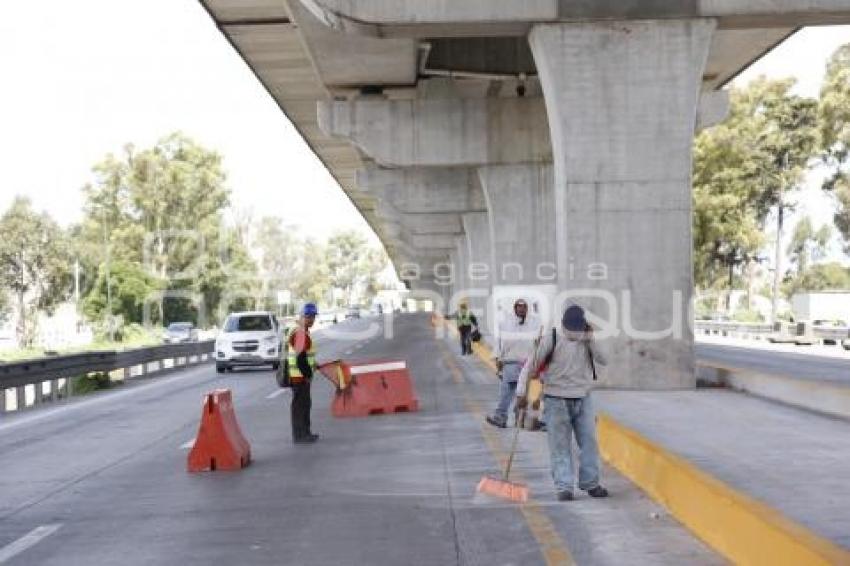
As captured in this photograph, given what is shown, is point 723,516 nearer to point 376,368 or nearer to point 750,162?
point 376,368

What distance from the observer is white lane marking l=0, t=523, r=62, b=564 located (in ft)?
27.0

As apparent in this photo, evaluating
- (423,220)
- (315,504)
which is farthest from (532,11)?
(423,220)

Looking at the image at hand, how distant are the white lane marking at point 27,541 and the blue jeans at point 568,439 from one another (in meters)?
4.14

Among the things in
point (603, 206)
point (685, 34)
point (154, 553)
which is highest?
point (685, 34)

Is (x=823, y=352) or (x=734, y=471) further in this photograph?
(x=823, y=352)

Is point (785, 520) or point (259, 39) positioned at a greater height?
point (259, 39)

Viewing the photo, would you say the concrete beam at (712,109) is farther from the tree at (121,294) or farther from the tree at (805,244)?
the tree at (805,244)

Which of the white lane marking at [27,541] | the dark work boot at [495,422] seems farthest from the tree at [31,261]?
the white lane marking at [27,541]

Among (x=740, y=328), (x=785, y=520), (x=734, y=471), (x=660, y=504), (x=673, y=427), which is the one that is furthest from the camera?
(x=740, y=328)

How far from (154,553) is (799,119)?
5965cm

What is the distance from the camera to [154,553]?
26.8 feet

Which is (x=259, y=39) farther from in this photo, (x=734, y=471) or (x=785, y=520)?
(x=785, y=520)

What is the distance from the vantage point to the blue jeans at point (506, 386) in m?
15.9

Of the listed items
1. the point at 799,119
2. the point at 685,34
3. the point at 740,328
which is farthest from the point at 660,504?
the point at 799,119
